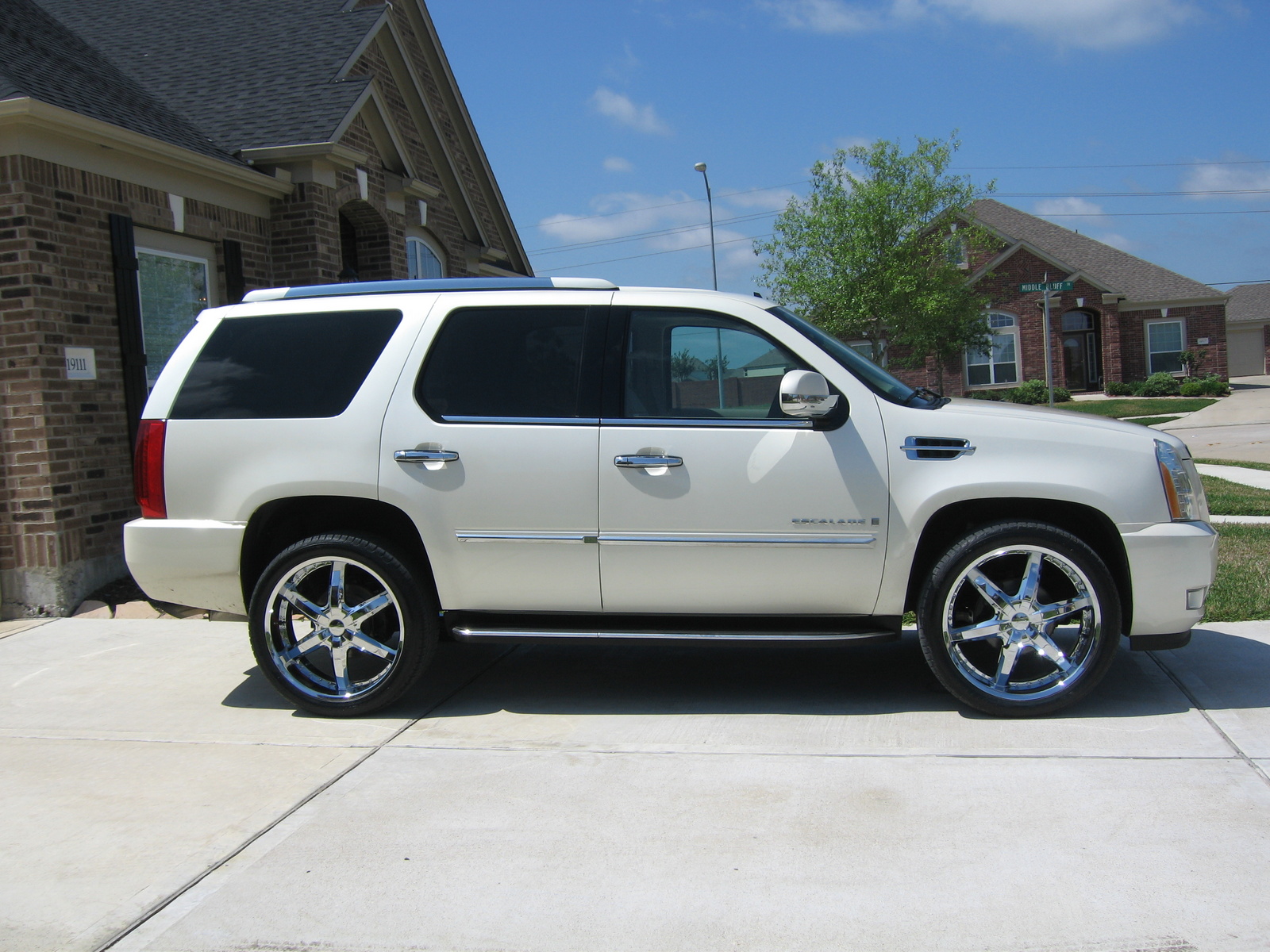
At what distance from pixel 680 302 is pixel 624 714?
6.42ft

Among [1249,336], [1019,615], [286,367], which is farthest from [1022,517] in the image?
[1249,336]

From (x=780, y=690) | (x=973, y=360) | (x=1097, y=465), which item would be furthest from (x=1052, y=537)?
(x=973, y=360)

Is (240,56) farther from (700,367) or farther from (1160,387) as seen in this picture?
(1160,387)

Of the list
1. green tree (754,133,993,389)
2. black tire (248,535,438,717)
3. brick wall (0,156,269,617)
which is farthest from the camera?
green tree (754,133,993,389)

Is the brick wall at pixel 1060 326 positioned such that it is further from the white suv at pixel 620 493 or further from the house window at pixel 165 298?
the white suv at pixel 620 493

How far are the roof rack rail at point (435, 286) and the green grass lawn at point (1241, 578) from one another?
3.64 m

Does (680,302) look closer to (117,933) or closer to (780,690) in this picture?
(780,690)

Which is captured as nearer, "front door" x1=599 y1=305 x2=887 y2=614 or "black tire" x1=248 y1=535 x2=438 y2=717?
"front door" x1=599 y1=305 x2=887 y2=614

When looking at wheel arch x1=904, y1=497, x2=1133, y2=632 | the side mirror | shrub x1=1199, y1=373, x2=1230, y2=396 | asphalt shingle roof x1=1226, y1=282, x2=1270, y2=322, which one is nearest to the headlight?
wheel arch x1=904, y1=497, x2=1133, y2=632

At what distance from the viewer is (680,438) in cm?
452

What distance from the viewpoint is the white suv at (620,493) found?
4398 mm

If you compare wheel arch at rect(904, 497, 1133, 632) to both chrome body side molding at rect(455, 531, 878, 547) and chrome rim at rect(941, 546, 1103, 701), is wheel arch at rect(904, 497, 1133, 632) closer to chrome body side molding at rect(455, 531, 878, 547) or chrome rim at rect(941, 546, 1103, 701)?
chrome rim at rect(941, 546, 1103, 701)

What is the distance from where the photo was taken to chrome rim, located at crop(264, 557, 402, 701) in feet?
15.5

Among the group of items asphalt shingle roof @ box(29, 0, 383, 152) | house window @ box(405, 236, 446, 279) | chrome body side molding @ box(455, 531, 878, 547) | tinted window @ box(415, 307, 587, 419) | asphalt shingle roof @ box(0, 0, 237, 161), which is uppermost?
asphalt shingle roof @ box(29, 0, 383, 152)
